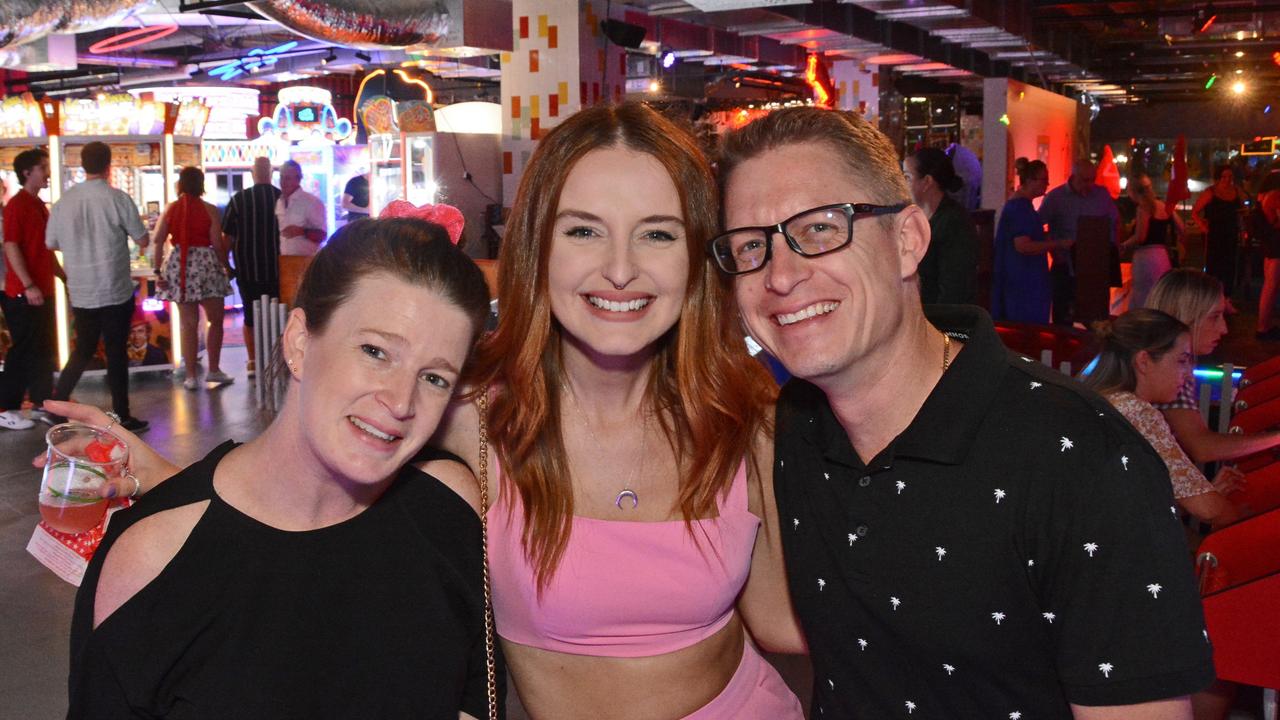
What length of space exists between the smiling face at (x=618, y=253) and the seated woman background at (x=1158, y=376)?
224 cm

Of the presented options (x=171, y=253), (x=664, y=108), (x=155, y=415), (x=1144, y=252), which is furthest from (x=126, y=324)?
(x=1144, y=252)

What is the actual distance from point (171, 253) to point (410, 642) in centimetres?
752

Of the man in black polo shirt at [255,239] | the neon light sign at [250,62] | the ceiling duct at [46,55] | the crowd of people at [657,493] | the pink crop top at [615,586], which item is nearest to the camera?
the crowd of people at [657,493]

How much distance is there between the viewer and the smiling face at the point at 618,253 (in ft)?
6.13

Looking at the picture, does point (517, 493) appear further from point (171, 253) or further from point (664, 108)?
point (171, 253)

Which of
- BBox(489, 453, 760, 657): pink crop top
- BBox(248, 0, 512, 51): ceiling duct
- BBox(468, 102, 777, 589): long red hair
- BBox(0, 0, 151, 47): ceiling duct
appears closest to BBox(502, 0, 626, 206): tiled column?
BBox(248, 0, 512, 51): ceiling duct

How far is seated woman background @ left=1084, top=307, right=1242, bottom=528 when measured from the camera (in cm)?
359

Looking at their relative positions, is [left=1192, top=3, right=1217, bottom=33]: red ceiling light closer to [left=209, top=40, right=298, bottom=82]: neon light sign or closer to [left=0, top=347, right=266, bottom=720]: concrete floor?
[left=0, top=347, right=266, bottom=720]: concrete floor

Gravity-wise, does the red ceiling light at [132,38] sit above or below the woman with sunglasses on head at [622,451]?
above

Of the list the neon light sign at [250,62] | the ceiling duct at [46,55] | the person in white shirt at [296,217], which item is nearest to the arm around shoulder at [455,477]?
the person in white shirt at [296,217]

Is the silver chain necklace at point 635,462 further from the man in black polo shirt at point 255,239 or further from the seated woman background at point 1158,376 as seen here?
the man in black polo shirt at point 255,239

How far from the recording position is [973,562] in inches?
58.5

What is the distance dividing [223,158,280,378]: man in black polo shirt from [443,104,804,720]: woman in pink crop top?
720cm

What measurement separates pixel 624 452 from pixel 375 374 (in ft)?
2.02
